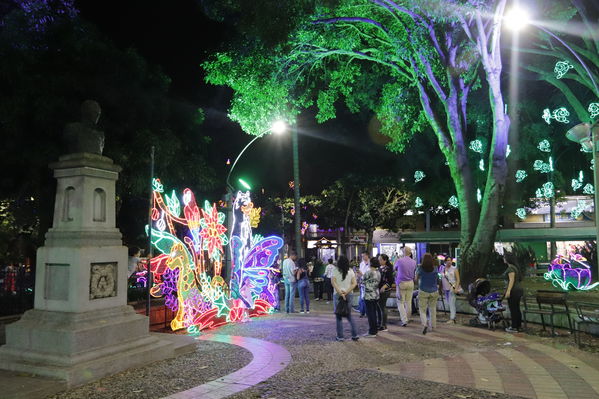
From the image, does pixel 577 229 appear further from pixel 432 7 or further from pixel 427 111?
pixel 432 7

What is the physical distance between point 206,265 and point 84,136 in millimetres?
6028

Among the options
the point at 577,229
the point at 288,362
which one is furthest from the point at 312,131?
the point at 288,362

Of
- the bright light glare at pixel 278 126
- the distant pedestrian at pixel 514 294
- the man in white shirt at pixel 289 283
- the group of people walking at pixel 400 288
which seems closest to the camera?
the group of people walking at pixel 400 288

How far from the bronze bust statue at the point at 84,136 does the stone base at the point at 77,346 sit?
2.55 metres

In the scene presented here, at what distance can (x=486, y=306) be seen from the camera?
37.4 ft

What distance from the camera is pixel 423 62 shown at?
15234 millimetres

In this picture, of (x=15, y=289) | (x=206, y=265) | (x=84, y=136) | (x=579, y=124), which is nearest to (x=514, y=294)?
(x=579, y=124)

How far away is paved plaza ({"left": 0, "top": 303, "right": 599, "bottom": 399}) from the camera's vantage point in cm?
614

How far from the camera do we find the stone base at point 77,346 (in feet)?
21.6

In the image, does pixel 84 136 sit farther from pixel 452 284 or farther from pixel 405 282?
pixel 452 284

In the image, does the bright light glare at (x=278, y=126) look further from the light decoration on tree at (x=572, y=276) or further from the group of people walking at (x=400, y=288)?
the light decoration on tree at (x=572, y=276)

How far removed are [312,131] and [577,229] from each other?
53.8 feet

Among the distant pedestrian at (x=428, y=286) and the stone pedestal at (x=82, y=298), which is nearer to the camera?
the stone pedestal at (x=82, y=298)

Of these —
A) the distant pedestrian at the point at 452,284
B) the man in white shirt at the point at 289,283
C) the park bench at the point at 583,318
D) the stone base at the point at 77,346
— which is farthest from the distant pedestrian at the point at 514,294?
the stone base at the point at 77,346
